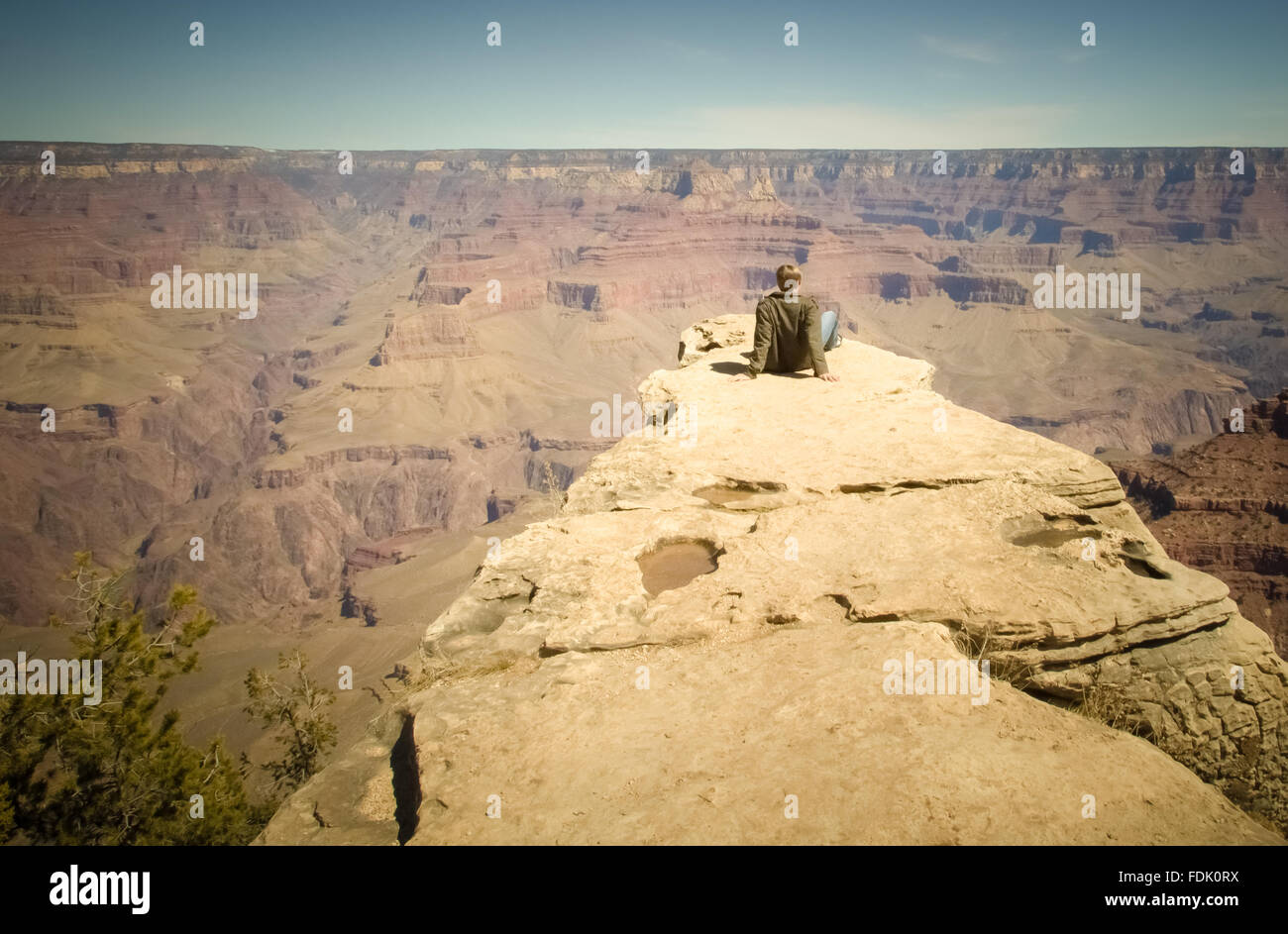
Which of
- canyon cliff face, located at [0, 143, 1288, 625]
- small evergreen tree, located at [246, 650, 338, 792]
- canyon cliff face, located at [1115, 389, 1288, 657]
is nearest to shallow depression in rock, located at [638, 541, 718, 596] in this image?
small evergreen tree, located at [246, 650, 338, 792]

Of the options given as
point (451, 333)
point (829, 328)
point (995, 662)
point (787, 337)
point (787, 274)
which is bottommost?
point (995, 662)

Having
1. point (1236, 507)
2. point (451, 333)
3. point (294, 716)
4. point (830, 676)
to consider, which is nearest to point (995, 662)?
point (830, 676)

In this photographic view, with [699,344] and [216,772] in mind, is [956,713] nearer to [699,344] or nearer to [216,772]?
[699,344]

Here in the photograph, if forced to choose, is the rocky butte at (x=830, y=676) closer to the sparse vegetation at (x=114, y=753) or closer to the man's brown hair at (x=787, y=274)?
the man's brown hair at (x=787, y=274)

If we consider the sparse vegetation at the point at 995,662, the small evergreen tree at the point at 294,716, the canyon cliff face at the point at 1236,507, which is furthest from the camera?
the canyon cliff face at the point at 1236,507

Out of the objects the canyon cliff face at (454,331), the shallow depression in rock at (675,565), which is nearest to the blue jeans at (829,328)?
the shallow depression in rock at (675,565)

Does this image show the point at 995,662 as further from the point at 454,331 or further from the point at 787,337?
the point at 454,331

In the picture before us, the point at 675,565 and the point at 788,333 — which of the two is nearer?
the point at 675,565
